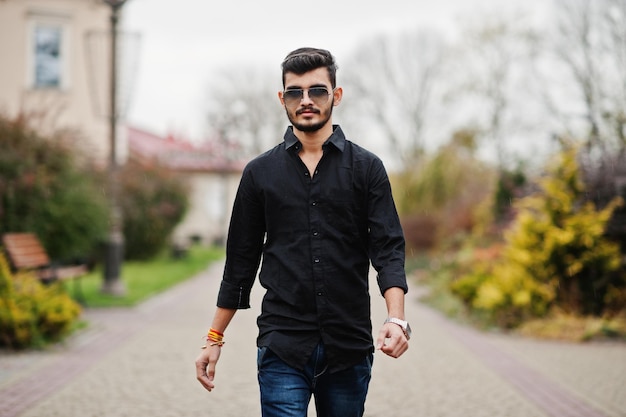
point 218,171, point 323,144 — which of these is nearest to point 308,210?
point 323,144

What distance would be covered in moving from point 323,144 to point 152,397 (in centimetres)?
411

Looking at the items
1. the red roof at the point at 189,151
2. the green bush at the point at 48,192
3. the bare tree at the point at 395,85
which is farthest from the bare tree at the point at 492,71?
the green bush at the point at 48,192

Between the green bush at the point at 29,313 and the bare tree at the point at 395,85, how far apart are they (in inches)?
1390

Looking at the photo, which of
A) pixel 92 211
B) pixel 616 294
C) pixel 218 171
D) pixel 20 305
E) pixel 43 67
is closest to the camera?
pixel 20 305

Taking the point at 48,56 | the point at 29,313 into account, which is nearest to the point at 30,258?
the point at 29,313

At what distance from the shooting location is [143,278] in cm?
1919

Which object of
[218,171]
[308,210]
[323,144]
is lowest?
[218,171]

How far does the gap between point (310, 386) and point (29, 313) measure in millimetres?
6327

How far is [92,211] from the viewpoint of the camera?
1393 centimetres

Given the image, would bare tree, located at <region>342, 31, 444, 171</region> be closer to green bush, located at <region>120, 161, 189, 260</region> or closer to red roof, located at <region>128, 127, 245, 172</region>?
red roof, located at <region>128, 127, 245, 172</region>

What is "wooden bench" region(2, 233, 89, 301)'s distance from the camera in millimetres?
11031

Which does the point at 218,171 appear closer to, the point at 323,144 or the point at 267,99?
the point at 267,99

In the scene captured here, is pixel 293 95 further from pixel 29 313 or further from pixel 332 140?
pixel 29 313

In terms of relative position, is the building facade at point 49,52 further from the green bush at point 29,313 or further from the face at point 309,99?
the face at point 309,99
